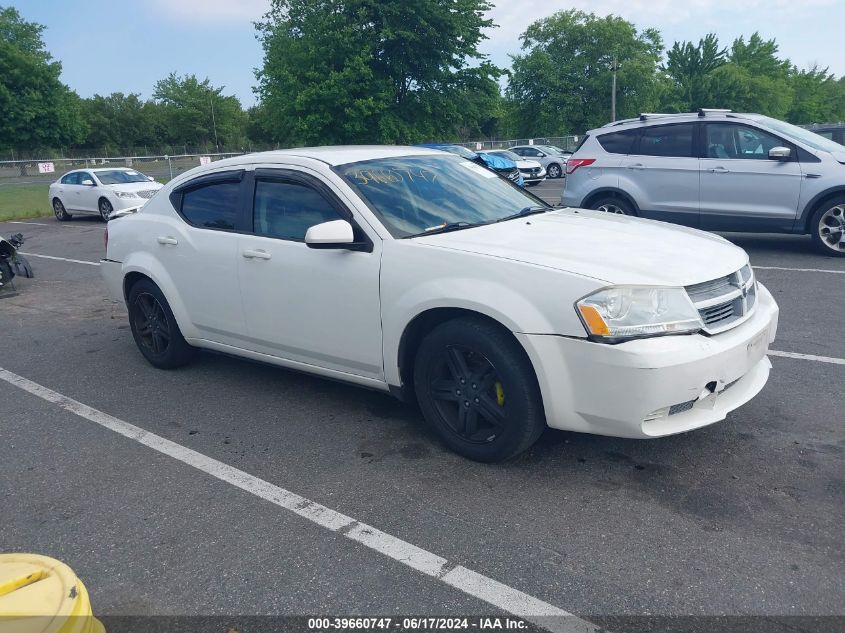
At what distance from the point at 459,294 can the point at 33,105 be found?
2563 inches

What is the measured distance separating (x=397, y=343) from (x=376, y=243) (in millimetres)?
570

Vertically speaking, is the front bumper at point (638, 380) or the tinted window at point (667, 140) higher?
the tinted window at point (667, 140)

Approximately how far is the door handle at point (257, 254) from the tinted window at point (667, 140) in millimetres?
6818

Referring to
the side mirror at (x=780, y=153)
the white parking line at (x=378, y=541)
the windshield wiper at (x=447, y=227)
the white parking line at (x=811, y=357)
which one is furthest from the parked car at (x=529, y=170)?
the white parking line at (x=378, y=541)

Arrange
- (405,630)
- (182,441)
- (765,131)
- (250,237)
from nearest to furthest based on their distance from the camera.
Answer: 1. (405,630)
2. (182,441)
3. (250,237)
4. (765,131)

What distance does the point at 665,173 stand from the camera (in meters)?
9.50

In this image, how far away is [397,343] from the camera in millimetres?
3863

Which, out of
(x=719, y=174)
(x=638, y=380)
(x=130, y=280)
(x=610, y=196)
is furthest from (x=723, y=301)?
(x=610, y=196)

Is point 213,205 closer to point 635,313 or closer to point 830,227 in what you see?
point 635,313

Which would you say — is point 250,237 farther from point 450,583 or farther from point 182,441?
point 450,583

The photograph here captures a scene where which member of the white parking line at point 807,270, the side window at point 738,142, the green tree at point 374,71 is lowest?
the white parking line at point 807,270

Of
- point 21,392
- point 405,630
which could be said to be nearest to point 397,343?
point 405,630

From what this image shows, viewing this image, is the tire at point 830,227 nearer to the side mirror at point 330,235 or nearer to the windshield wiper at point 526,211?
the windshield wiper at point 526,211

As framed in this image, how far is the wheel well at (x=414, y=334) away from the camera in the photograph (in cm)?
367
